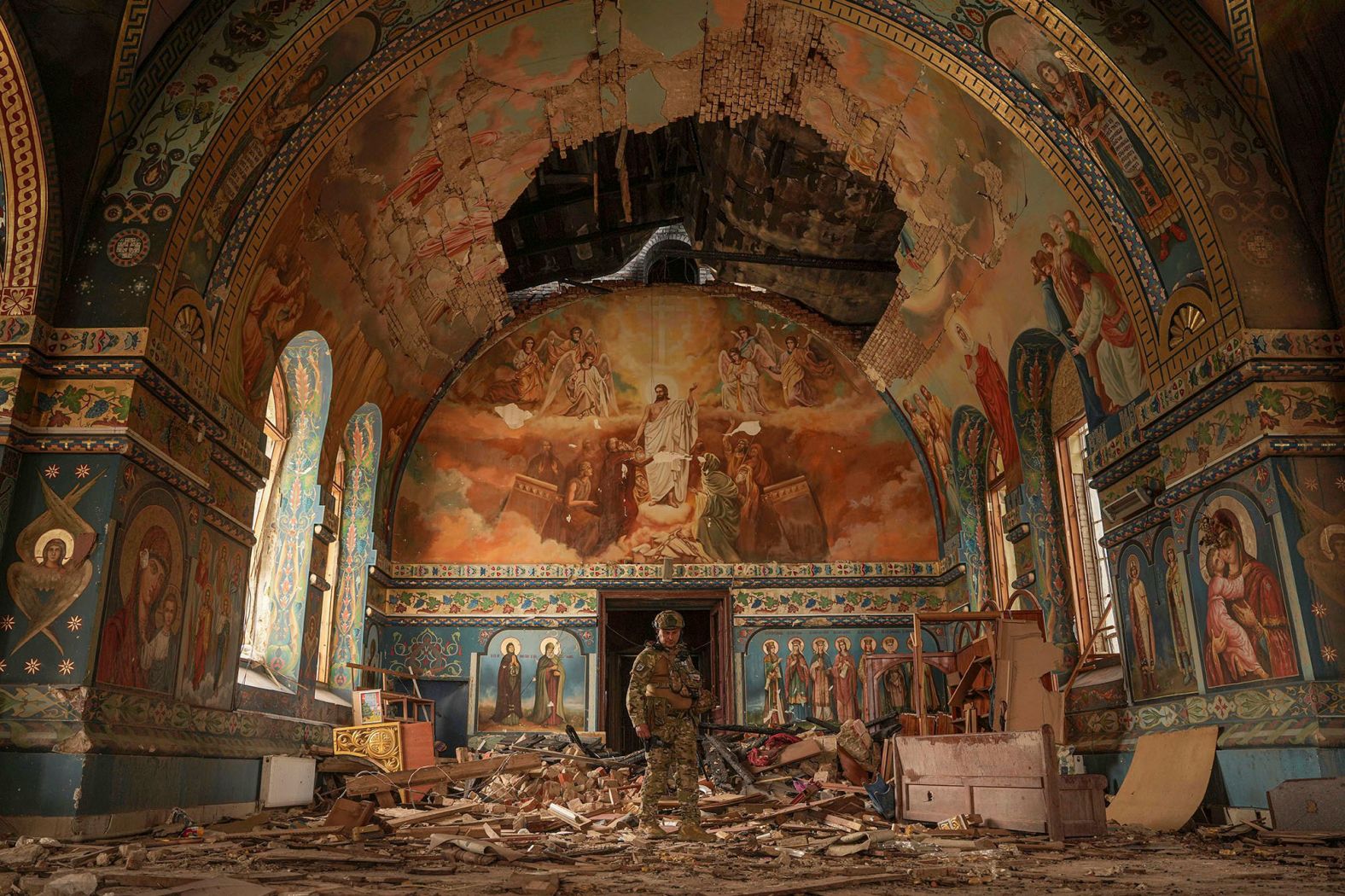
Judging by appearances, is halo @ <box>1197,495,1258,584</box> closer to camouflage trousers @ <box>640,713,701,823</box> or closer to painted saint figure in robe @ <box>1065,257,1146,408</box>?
painted saint figure in robe @ <box>1065,257,1146,408</box>

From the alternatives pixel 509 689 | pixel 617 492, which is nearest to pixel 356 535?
pixel 509 689

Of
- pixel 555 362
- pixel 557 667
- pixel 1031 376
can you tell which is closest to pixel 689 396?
pixel 555 362

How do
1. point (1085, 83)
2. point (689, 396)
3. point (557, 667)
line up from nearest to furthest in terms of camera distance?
point (1085, 83) < point (557, 667) < point (689, 396)

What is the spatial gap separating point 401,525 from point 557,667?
351 centimetres

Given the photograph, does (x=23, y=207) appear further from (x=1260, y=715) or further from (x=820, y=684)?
(x=820, y=684)

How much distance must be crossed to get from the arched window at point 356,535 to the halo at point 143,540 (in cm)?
602

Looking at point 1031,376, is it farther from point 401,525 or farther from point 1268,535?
point 401,525

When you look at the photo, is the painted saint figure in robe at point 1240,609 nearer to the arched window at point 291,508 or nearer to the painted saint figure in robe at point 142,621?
the painted saint figure in robe at point 142,621

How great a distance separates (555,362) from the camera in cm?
1686

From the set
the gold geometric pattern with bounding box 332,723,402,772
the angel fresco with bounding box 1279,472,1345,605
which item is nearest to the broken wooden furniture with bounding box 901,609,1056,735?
the angel fresco with bounding box 1279,472,1345,605

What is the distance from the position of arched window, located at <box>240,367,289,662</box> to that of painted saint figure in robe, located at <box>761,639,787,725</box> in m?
7.69

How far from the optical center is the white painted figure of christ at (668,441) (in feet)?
55.0

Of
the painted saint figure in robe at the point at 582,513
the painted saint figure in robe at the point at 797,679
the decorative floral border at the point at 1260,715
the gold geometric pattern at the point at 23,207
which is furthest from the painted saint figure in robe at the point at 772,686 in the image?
the gold geometric pattern at the point at 23,207

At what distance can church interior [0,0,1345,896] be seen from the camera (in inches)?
289
